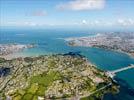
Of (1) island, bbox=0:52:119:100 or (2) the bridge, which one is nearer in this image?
(1) island, bbox=0:52:119:100

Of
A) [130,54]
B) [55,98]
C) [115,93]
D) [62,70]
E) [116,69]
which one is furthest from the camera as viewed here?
[130,54]

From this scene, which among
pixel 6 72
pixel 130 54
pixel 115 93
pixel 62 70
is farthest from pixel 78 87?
pixel 130 54

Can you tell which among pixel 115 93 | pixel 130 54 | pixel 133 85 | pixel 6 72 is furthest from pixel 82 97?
pixel 130 54

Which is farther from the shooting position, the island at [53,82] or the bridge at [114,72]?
Result: the bridge at [114,72]

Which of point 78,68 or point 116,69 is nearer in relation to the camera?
point 78,68

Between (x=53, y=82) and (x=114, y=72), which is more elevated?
(x=53, y=82)

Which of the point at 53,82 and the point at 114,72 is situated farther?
the point at 114,72

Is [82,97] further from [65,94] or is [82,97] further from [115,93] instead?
[115,93]

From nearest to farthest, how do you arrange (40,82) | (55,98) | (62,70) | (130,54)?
(55,98)
(40,82)
(62,70)
(130,54)
